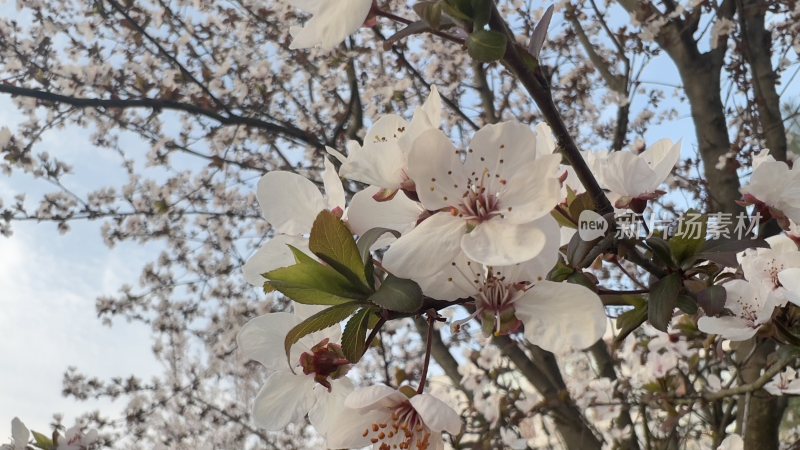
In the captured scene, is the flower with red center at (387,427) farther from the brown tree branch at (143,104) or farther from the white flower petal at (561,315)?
the brown tree branch at (143,104)

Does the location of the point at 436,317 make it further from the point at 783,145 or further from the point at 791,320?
the point at 783,145

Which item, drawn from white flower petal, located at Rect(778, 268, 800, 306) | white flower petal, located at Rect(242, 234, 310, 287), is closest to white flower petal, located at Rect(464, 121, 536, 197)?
white flower petal, located at Rect(242, 234, 310, 287)

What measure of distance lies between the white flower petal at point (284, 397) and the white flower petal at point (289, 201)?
0.15m

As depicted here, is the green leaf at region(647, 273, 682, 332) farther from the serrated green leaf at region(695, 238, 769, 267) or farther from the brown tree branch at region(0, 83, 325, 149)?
the brown tree branch at region(0, 83, 325, 149)

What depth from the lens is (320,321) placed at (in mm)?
536

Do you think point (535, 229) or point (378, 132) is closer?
point (535, 229)

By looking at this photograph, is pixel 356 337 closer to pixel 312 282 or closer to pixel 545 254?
pixel 312 282

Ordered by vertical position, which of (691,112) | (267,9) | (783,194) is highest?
(267,9)

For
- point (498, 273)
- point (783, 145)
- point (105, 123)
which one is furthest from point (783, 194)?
point (105, 123)

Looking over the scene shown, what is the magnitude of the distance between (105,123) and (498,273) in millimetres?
3664

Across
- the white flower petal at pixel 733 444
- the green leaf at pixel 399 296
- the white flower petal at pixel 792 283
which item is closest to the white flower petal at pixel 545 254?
the green leaf at pixel 399 296

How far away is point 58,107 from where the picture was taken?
9.83ft

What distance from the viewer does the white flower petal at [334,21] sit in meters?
0.50

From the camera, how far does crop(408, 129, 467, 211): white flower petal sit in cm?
49
